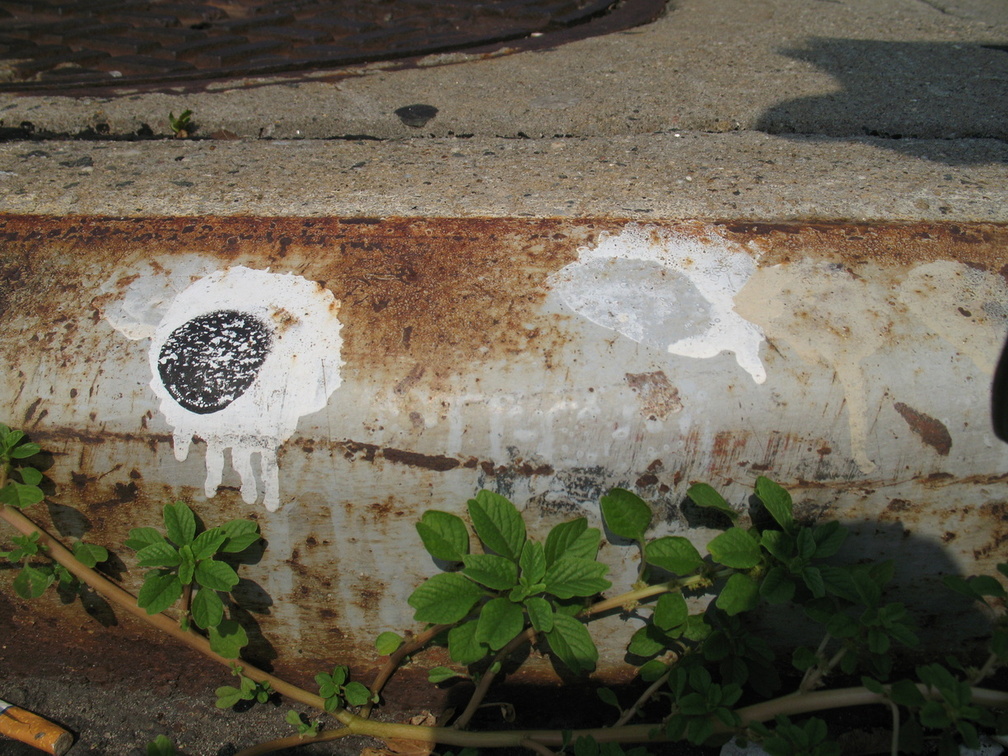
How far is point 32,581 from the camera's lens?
112 centimetres

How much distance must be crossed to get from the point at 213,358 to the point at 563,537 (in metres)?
0.53

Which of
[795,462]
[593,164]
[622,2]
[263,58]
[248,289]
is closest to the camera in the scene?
[795,462]

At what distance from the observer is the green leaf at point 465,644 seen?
3.33 ft

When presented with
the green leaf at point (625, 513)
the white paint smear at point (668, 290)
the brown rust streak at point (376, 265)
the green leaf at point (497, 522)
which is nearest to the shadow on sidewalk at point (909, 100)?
the white paint smear at point (668, 290)

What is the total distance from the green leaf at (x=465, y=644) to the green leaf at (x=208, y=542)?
13.3 inches

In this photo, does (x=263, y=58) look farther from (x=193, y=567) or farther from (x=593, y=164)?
(x=193, y=567)

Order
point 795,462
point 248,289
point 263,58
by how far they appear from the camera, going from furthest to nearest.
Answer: point 263,58 → point 248,289 → point 795,462

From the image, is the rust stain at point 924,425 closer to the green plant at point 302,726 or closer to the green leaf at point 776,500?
the green leaf at point 776,500

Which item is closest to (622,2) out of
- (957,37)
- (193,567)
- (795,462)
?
(957,37)

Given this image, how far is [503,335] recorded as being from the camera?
1.00m

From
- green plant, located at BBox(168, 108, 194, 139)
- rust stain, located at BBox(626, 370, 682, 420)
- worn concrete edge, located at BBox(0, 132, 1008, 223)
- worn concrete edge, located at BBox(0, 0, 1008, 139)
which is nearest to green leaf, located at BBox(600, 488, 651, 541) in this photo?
rust stain, located at BBox(626, 370, 682, 420)

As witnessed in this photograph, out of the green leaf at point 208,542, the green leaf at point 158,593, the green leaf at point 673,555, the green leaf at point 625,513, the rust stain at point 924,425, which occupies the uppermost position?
the rust stain at point 924,425

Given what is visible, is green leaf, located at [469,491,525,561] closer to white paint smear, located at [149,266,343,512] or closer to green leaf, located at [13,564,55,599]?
white paint smear, located at [149,266,343,512]

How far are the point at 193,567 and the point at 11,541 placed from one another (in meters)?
0.33
